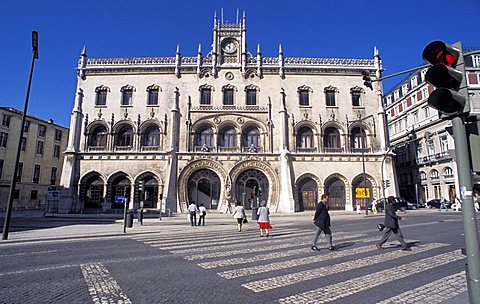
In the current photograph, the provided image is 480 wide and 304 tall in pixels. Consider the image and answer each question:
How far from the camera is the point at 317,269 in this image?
6.41 metres

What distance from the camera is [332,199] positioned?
3014 centimetres

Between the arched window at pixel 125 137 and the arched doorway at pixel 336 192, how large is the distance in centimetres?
2163

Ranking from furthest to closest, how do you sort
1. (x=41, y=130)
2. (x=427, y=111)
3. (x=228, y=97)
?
(x=41, y=130) → (x=427, y=111) → (x=228, y=97)

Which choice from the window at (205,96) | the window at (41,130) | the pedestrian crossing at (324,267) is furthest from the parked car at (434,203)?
the window at (41,130)

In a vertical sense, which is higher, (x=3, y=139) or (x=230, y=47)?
(x=230, y=47)

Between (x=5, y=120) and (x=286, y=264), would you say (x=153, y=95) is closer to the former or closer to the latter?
(x=5, y=120)

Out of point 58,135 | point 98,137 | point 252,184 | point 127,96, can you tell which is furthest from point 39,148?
point 252,184

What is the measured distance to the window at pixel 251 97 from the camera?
3184cm

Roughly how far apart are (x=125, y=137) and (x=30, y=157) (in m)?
18.7

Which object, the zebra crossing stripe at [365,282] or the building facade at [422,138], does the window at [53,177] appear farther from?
the building facade at [422,138]

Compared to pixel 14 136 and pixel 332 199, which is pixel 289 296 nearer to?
pixel 332 199

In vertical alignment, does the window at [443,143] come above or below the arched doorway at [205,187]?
above

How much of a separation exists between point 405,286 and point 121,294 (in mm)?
5042

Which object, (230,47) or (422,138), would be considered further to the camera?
(422,138)
